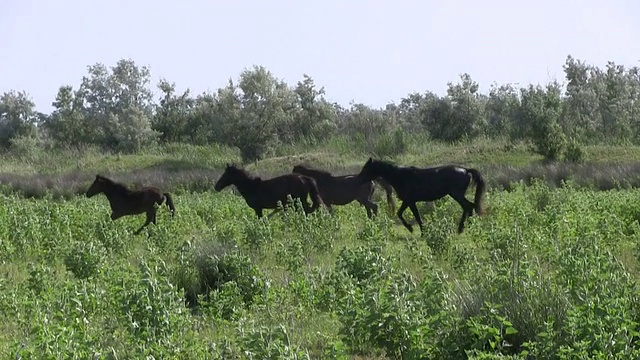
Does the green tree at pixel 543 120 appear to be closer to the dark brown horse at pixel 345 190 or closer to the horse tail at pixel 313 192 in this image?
the dark brown horse at pixel 345 190

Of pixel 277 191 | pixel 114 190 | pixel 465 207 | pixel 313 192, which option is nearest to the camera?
pixel 465 207

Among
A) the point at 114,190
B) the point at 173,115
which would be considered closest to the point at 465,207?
the point at 114,190

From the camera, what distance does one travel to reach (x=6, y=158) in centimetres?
5225

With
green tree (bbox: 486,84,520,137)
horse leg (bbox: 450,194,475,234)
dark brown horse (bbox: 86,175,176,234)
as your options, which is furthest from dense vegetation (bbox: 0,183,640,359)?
green tree (bbox: 486,84,520,137)

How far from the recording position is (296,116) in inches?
2103

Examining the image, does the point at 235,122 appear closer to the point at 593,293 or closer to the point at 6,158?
the point at 6,158

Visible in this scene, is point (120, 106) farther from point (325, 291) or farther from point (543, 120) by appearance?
point (325, 291)

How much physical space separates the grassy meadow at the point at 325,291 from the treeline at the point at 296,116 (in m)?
22.9

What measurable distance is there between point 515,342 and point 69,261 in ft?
21.6

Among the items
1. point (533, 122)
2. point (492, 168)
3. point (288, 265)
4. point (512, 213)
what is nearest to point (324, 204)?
point (512, 213)

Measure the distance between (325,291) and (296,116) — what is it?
147 ft

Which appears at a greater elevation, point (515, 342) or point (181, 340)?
point (181, 340)

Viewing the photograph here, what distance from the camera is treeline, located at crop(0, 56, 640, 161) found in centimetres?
4272

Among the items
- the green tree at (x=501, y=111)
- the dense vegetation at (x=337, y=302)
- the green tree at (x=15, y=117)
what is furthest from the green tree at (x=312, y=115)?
the dense vegetation at (x=337, y=302)
